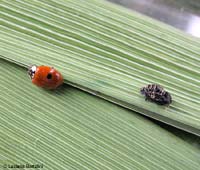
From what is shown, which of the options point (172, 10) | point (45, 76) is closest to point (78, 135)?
point (45, 76)

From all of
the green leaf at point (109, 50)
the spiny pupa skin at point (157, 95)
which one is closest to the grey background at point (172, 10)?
the green leaf at point (109, 50)

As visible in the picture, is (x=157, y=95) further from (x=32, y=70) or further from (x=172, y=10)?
(x=172, y=10)

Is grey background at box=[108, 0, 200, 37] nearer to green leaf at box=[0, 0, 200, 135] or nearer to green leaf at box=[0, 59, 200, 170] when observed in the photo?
green leaf at box=[0, 0, 200, 135]

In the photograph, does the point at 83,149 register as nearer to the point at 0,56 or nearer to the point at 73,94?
Answer: the point at 73,94

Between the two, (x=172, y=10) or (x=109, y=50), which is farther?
(x=172, y=10)

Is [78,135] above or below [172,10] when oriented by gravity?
below

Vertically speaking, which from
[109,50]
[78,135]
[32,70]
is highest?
[109,50]

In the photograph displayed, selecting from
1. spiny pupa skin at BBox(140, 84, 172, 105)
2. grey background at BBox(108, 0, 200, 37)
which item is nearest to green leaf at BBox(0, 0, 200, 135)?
spiny pupa skin at BBox(140, 84, 172, 105)

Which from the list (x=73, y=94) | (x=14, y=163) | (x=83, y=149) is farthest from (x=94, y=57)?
(x=14, y=163)

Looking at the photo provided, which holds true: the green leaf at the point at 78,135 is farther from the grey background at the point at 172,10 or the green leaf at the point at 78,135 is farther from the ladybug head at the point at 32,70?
the grey background at the point at 172,10
